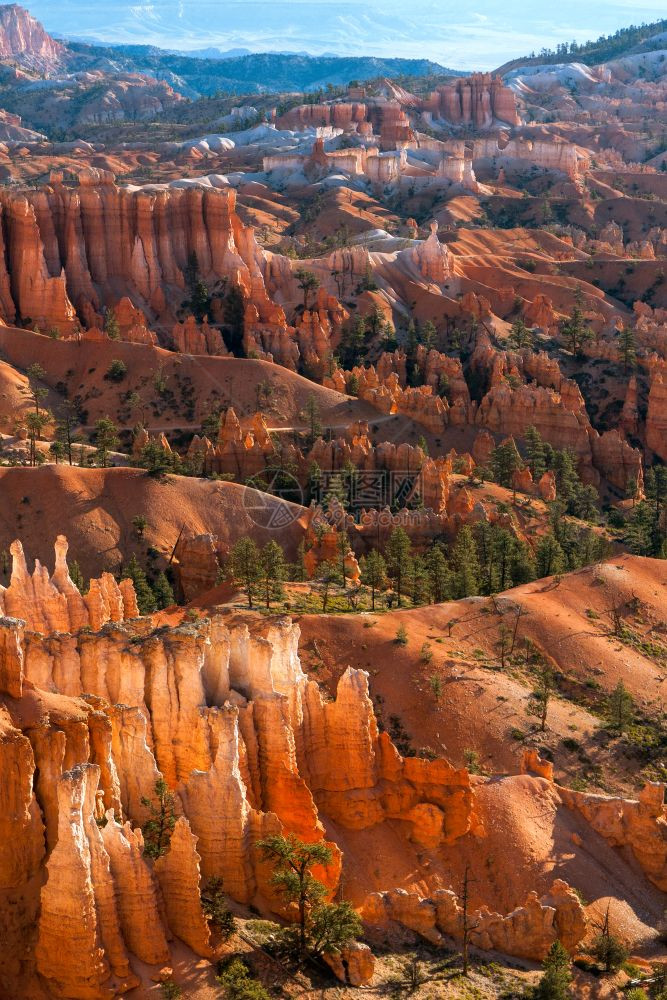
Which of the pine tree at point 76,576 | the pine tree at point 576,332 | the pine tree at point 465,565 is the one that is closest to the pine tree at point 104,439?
the pine tree at point 76,576

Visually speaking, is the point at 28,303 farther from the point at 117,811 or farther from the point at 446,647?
the point at 117,811

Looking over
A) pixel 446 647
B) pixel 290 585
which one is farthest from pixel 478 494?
pixel 446 647

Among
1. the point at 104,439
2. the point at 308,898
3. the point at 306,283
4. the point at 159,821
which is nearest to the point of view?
the point at 159,821

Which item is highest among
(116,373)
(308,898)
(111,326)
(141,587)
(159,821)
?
(159,821)

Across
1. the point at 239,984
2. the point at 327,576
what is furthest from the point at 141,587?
the point at 239,984

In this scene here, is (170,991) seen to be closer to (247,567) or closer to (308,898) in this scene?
(308,898)

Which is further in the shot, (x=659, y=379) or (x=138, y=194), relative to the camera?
(x=138, y=194)

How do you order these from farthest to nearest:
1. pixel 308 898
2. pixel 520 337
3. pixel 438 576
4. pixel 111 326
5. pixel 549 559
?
pixel 520 337, pixel 111 326, pixel 549 559, pixel 438 576, pixel 308 898
